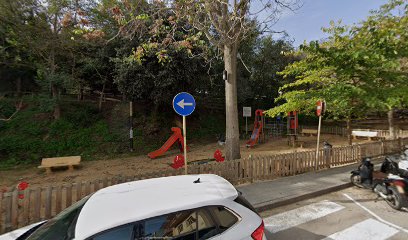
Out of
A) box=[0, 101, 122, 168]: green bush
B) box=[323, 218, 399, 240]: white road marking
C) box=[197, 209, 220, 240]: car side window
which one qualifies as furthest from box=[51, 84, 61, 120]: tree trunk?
→ box=[323, 218, 399, 240]: white road marking

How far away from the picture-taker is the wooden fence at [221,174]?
4512 millimetres

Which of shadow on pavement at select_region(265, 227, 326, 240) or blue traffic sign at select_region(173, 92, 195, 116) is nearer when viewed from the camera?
shadow on pavement at select_region(265, 227, 326, 240)

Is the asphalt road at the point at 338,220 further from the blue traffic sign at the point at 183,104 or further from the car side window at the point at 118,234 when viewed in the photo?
the blue traffic sign at the point at 183,104

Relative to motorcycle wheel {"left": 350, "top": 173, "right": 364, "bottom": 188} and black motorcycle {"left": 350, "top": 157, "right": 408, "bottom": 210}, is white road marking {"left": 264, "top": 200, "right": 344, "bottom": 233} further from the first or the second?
motorcycle wheel {"left": 350, "top": 173, "right": 364, "bottom": 188}

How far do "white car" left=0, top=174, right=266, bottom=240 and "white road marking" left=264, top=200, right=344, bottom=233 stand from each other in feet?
7.11

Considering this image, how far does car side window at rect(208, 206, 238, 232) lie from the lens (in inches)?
98.6

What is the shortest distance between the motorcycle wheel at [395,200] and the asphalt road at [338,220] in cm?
11

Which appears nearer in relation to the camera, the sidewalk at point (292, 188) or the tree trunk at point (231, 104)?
the sidewalk at point (292, 188)

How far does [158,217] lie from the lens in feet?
7.59

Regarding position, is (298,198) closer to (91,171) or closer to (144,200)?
(144,200)

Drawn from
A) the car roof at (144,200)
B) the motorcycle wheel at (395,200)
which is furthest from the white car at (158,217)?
the motorcycle wheel at (395,200)

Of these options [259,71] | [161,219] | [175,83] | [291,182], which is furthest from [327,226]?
[259,71]


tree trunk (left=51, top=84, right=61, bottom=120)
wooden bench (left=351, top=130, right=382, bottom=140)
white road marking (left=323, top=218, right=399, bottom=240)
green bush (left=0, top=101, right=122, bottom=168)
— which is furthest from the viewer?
wooden bench (left=351, top=130, right=382, bottom=140)

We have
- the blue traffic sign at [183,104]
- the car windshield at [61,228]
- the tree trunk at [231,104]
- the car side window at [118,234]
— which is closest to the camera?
the car side window at [118,234]
